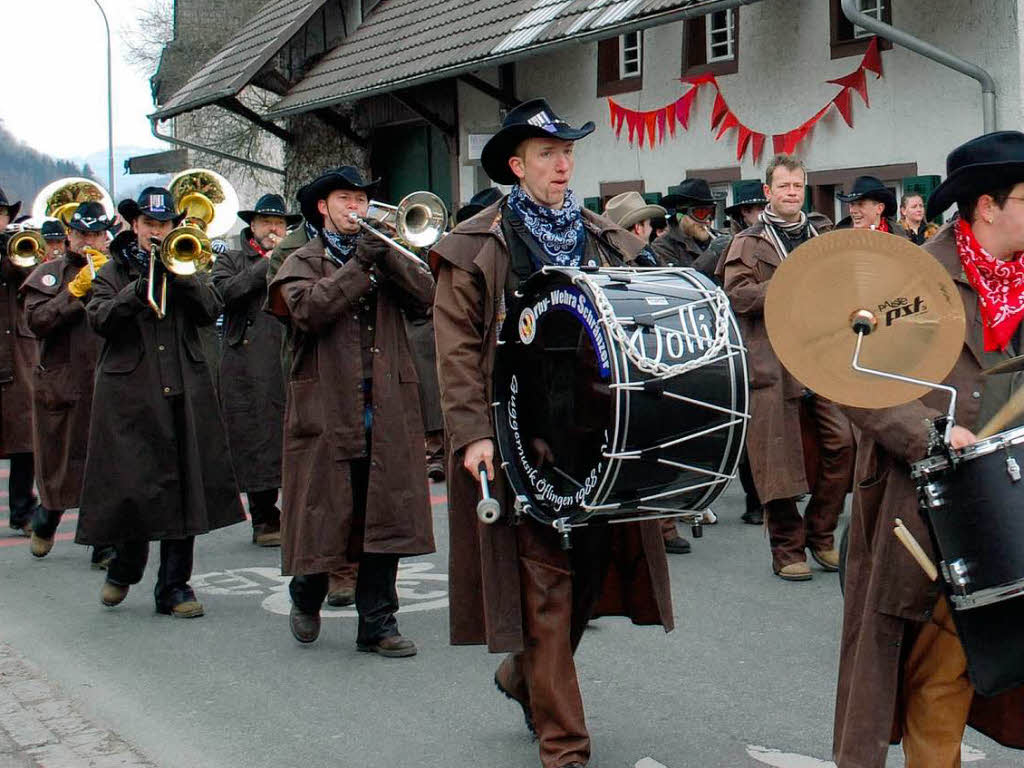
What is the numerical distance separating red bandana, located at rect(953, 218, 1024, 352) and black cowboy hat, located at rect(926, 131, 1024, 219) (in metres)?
0.13

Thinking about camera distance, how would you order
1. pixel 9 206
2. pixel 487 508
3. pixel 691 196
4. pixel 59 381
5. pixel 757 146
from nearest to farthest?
pixel 487 508
pixel 59 381
pixel 691 196
pixel 9 206
pixel 757 146

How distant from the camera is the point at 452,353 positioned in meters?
4.79

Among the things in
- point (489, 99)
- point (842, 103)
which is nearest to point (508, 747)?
point (842, 103)

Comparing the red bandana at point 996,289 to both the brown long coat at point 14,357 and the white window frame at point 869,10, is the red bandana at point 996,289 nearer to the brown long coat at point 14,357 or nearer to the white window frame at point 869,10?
the brown long coat at point 14,357

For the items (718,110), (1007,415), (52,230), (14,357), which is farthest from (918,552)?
(718,110)

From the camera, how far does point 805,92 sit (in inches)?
630

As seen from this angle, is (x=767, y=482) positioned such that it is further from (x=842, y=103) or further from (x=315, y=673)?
(x=842, y=103)

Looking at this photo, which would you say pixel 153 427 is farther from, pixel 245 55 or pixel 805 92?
pixel 245 55

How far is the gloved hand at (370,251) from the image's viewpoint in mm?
6422

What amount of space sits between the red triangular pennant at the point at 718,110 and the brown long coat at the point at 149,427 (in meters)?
10.7

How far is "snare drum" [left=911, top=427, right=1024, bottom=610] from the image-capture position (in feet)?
11.0

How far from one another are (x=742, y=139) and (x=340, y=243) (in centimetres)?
1079

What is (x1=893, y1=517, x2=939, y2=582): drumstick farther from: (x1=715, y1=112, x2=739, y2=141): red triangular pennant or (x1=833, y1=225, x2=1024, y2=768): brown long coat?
(x1=715, y1=112, x2=739, y2=141): red triangular pennant

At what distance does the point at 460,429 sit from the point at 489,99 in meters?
17.7
